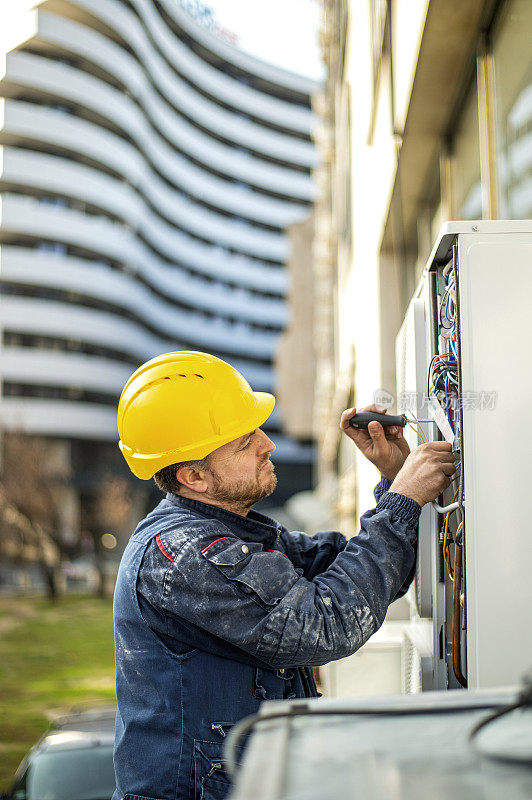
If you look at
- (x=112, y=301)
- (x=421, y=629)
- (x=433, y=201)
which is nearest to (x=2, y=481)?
(x=112, y=301)

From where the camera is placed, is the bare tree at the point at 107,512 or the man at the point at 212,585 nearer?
the man at the point at 212,585

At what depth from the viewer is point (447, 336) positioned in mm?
2311

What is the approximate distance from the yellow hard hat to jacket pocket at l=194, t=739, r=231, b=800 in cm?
78

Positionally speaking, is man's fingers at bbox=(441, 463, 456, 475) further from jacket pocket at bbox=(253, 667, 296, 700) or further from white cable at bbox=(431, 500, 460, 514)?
jacket pocket at bbox=(253, 667, 296, 700)

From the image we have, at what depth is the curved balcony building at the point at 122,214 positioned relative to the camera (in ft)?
171

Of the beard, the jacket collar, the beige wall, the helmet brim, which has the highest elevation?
the beige wall

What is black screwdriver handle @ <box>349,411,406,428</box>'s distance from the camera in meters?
2.46

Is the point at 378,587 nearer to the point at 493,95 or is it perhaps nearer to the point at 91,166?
the point at 493,95

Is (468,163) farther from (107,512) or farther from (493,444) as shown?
(107,512)

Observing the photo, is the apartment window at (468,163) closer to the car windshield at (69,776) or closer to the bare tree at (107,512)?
the car windshield at (69,776)

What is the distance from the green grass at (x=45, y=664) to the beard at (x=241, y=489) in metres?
6.52

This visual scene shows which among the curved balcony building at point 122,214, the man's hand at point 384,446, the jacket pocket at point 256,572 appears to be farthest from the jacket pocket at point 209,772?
the curved balcony building at point 122,214

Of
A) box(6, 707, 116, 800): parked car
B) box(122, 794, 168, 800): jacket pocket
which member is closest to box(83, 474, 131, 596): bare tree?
box(6, 707, 116, 800): parked car

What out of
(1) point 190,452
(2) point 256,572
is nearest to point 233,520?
(1) point 190,452
